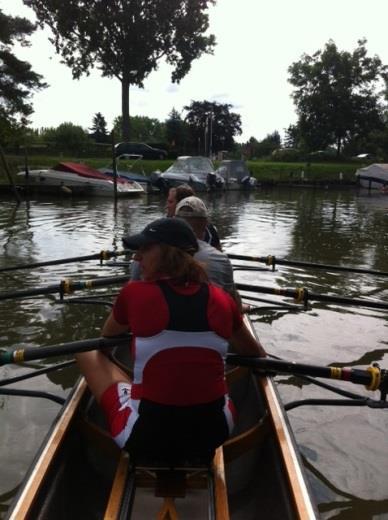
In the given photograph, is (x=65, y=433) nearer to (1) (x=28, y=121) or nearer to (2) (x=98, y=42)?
(1) (x=28, y=121)

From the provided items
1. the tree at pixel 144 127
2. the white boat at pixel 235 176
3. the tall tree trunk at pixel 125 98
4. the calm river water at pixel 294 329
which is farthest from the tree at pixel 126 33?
the tree at pixel 144 127

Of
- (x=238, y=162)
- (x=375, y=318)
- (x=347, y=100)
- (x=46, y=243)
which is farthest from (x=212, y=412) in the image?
(x=347, y=100)

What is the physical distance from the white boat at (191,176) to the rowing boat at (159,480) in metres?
27.1

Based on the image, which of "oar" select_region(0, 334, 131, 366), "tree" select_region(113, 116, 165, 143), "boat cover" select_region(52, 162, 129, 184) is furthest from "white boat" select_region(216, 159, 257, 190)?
"tree" select_region(113, 116, 165, 143)

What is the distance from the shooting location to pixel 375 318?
761 centimetres

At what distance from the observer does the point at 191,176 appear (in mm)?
30484

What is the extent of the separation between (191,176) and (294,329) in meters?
24.3

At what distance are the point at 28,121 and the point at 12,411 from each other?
1218 inches

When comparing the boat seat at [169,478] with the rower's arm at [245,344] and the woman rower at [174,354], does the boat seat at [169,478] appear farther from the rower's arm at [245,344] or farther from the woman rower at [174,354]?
the rower's arm at [245,344]

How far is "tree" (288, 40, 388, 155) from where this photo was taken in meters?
55.5

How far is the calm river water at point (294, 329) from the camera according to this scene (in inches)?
153

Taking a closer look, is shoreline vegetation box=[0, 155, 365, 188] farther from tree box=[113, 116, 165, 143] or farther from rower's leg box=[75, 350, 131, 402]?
tree box=[113, 116, 165, 143]

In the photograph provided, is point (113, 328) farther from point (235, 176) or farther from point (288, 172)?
point (288, 172)

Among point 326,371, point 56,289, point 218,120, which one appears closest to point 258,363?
point 326,371
